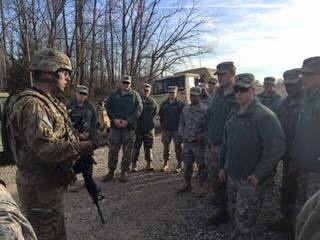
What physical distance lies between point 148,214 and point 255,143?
278 centimetres

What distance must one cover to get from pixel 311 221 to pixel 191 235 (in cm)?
476

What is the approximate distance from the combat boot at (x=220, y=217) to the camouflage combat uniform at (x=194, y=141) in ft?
5.18

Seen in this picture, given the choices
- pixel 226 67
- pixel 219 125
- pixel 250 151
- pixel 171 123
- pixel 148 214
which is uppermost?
pixel 226 67

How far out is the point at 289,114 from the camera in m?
5.97

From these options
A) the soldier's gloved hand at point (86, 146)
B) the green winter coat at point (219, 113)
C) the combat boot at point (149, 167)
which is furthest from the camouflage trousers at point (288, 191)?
the combat boot at point (149, 167)

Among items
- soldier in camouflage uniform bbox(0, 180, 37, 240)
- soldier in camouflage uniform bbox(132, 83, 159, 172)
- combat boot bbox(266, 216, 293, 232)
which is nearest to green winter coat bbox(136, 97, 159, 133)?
soldier in camouflage uniform bbox(132, 83, 159, 172)

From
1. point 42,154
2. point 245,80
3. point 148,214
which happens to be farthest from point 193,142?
point 42,154

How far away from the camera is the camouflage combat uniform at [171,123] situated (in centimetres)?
1028

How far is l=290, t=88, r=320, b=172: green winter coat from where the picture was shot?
4516mm

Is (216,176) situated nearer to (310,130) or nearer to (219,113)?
(219,113)

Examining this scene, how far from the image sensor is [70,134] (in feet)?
12.3

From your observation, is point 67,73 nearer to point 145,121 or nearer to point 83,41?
point 145,121

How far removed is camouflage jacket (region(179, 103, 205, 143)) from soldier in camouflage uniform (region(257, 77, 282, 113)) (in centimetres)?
105

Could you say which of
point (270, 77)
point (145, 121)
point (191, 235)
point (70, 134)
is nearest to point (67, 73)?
point (70, 134)
